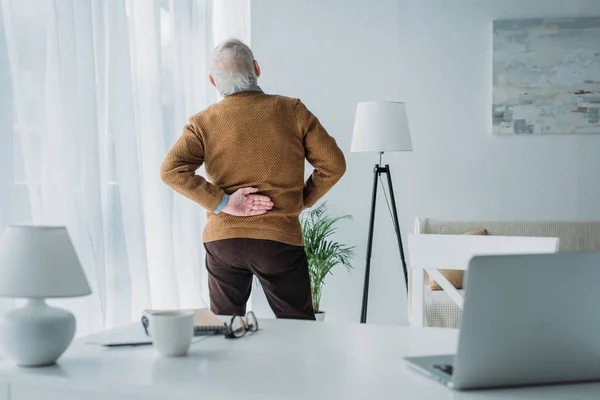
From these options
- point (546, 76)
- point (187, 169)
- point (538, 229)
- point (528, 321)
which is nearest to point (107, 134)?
point (187, 169)

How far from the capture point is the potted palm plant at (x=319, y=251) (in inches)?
190

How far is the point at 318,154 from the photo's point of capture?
9.59ft

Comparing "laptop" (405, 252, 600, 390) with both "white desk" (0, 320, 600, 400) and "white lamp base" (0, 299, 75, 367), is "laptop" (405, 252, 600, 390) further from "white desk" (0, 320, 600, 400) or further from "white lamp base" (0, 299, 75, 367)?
"white lamp base" (0, 299, 75, 367)

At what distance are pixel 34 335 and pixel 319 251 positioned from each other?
3.62 m

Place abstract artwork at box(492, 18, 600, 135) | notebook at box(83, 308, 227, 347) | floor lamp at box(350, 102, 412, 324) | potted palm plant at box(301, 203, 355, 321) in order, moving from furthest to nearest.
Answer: abstract artwork at box(492, 18, 600, 135), potted palm plant at box(301, 203, 355, 321), floor lamp at box(350, 102, 412, 324), notebook at box(83, 308, 227, 347)

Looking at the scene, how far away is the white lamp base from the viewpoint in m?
1.27

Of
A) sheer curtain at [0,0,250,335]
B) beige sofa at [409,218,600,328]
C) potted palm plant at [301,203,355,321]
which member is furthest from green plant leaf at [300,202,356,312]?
sheer curtain at [0,0,250,335]

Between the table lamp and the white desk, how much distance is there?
0.12 feet

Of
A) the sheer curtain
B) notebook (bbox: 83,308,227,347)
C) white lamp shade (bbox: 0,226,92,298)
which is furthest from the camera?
the sheer curtain

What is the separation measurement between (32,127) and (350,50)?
3.01m

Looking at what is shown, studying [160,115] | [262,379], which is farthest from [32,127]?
[262,379]

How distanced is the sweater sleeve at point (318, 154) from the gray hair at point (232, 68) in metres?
0.22

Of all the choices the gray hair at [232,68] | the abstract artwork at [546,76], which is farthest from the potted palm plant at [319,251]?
the gray hair at [232,68]

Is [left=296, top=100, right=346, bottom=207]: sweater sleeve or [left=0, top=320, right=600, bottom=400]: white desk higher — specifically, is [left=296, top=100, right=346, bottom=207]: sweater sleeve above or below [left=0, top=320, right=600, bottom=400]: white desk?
above
